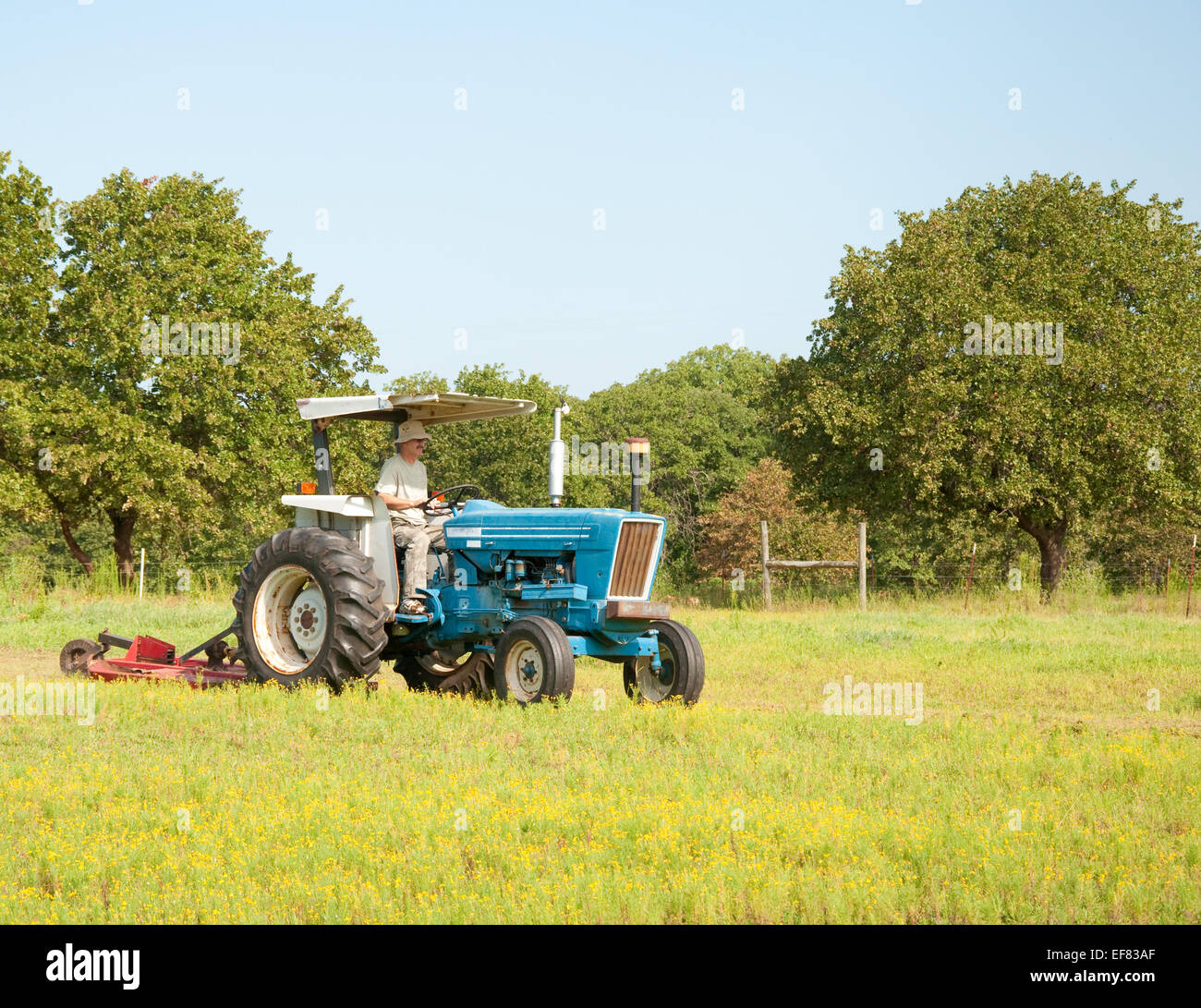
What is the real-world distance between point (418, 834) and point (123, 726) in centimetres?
368

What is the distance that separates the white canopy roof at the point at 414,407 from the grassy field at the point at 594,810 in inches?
94.3

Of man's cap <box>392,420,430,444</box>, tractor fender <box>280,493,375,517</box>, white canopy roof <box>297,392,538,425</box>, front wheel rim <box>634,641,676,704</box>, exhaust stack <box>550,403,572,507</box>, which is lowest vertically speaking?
front wheel rim <box>634,641,676,704</box>

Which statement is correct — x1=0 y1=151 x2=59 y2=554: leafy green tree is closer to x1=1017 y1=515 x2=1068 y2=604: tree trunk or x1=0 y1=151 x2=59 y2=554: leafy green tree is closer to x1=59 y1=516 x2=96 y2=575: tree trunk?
x1=59 y1=516 x2=96 y2=575: tree trunk

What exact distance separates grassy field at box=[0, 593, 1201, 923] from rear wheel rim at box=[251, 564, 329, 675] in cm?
80

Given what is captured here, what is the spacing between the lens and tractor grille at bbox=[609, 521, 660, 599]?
9.99 meters

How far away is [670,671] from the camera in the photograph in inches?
398

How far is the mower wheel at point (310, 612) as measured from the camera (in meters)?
10.0

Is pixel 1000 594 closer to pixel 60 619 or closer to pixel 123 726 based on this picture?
pixel 60 619

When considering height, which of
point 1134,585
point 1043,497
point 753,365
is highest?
point 753,365

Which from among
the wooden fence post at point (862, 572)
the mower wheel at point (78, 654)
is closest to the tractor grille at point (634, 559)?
the mower wheel at point (78, 654)

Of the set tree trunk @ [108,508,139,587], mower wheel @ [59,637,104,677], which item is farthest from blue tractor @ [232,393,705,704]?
tree trunk @ [108,508,139,587]
